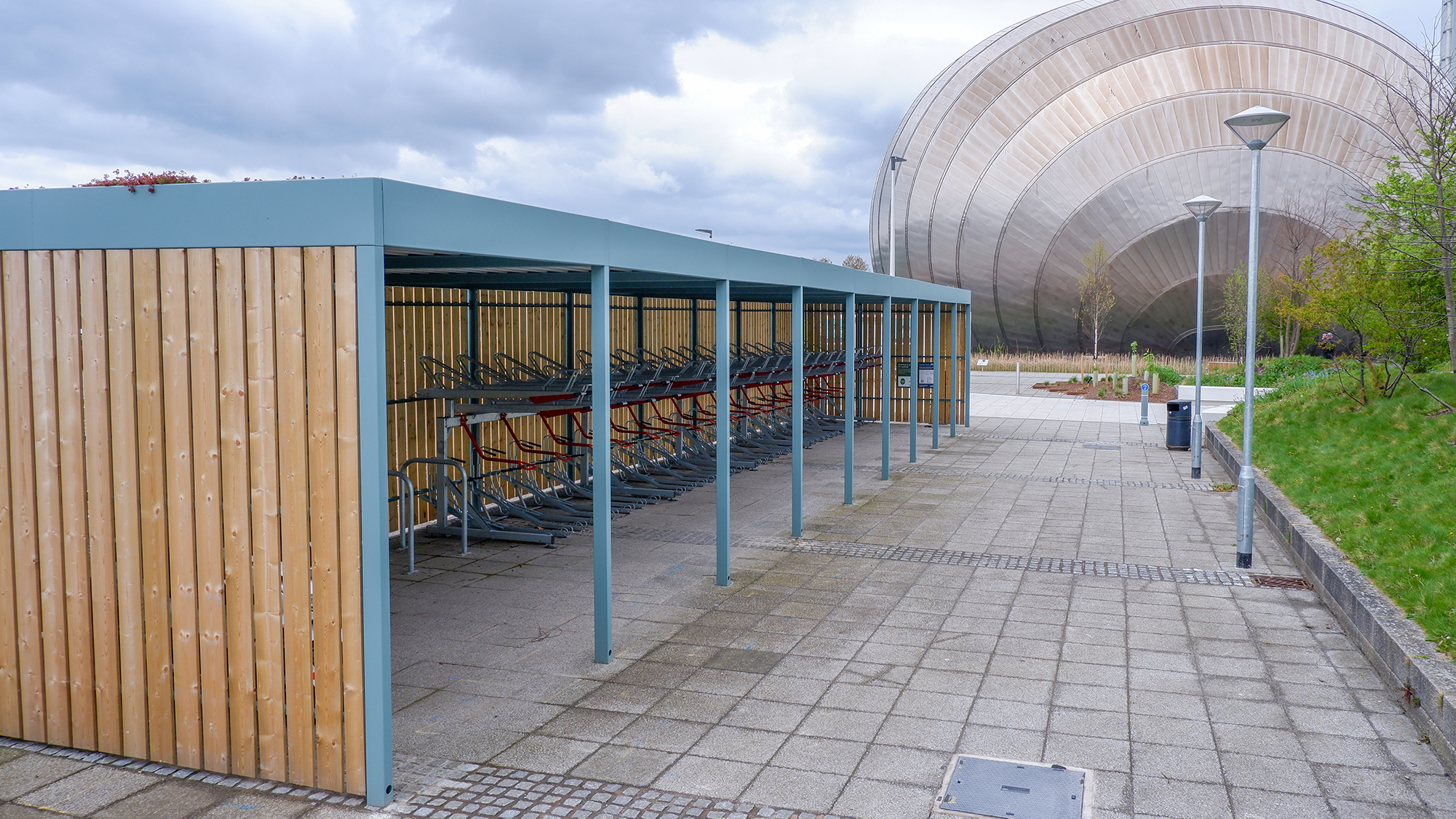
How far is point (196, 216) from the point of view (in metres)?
3.99

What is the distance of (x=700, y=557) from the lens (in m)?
8.34

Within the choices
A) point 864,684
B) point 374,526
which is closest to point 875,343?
point 864,684

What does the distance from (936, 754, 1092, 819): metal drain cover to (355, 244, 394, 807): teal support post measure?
2148 mm

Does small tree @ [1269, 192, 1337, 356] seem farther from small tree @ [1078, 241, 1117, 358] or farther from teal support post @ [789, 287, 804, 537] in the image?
teal support post @ [789, 287, 804, 537]

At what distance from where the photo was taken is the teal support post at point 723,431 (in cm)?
711

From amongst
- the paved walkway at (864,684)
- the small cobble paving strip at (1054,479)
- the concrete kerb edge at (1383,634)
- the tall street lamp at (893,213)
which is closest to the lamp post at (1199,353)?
the small cobble paving strip at (1054,479)

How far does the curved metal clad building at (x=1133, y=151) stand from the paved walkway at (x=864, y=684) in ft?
93.1

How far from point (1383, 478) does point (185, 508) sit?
31.2 feet

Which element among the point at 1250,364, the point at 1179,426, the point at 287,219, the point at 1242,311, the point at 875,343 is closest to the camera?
the point at 287,219

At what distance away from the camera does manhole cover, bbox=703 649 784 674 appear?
18.5ft

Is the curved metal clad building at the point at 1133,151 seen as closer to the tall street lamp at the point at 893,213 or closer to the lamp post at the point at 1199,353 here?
the tall street lamp at the point at 893,213

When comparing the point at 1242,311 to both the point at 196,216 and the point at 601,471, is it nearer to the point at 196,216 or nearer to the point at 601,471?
the point at 601,471

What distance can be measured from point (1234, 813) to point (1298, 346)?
33.6 metres

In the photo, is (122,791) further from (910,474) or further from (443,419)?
(910,474)
